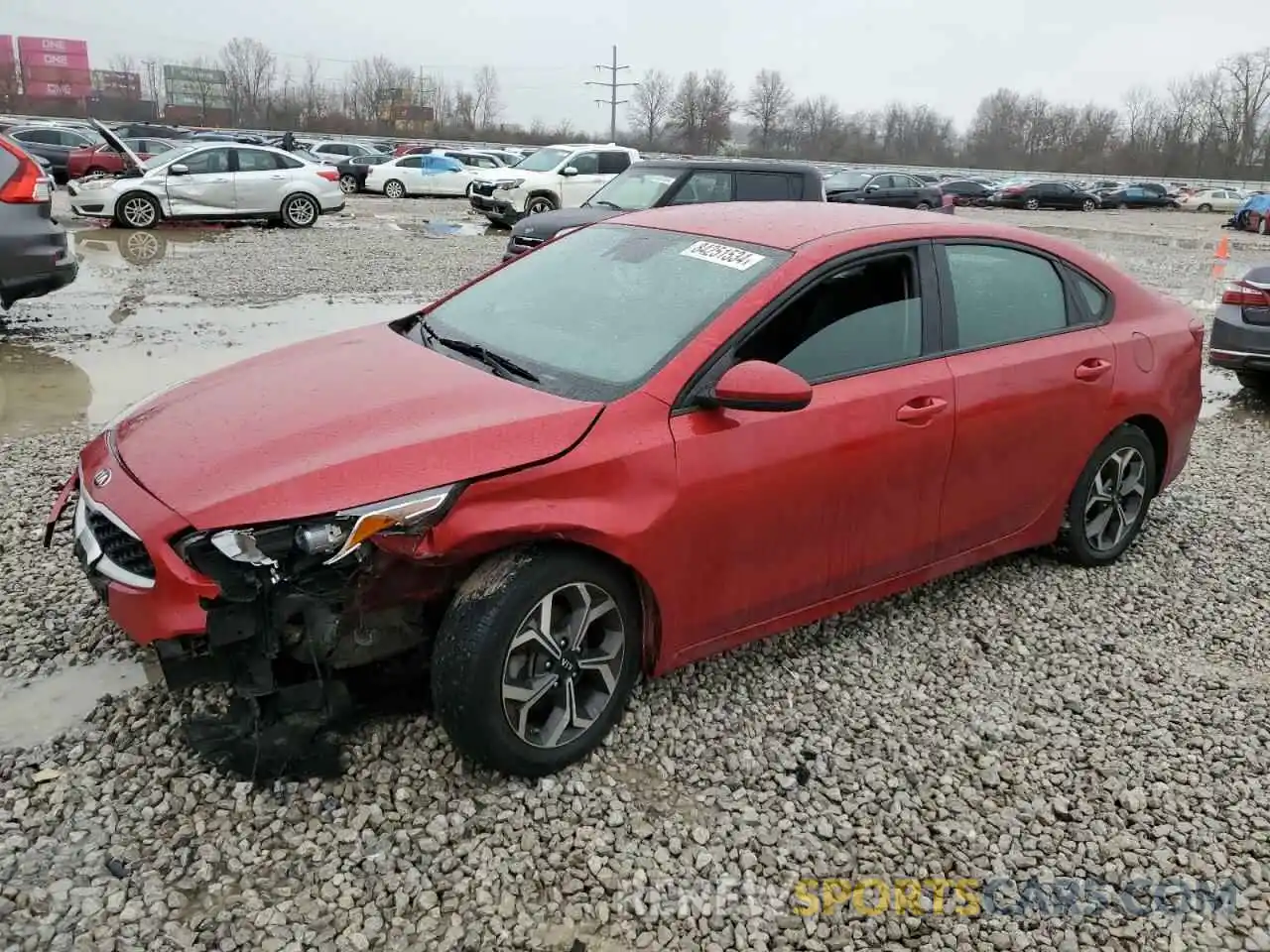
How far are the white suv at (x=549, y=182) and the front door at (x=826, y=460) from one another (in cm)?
1586

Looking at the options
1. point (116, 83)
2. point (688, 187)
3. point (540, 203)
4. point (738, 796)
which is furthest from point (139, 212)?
point (116, 83)

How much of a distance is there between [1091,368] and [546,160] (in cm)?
1792

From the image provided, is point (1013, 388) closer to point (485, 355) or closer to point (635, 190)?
point (485, 355)

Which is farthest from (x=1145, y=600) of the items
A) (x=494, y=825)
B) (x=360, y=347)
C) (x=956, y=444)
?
(x=360, y=347)

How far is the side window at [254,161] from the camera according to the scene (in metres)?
17.3

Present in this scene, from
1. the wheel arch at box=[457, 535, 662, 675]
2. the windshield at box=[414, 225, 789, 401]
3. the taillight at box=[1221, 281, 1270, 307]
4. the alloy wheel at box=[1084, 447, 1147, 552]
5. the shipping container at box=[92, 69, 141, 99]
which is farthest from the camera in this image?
the shipping container at box=[92, 69, 141, 99]

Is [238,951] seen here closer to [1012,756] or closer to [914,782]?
[914,782]

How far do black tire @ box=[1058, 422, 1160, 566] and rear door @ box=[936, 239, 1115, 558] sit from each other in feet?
0.34

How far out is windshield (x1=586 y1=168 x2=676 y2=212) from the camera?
1173 centimetres

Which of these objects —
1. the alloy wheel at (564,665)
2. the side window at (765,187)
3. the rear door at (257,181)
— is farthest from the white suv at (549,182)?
the alloy wheel at (564,665)

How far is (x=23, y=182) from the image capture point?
7664 mm

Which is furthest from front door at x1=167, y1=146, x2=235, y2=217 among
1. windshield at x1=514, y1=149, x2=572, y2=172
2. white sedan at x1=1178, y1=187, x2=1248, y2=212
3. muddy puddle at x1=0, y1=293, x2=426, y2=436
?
white sedan at x1=1178, y1=187, x2=1248, y2=212

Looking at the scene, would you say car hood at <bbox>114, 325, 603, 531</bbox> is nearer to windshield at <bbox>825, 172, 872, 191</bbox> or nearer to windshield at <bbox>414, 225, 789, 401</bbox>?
windshield at <bbox>414, 225, 789, 401</bbox>

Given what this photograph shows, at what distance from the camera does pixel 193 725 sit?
9.27 ft
